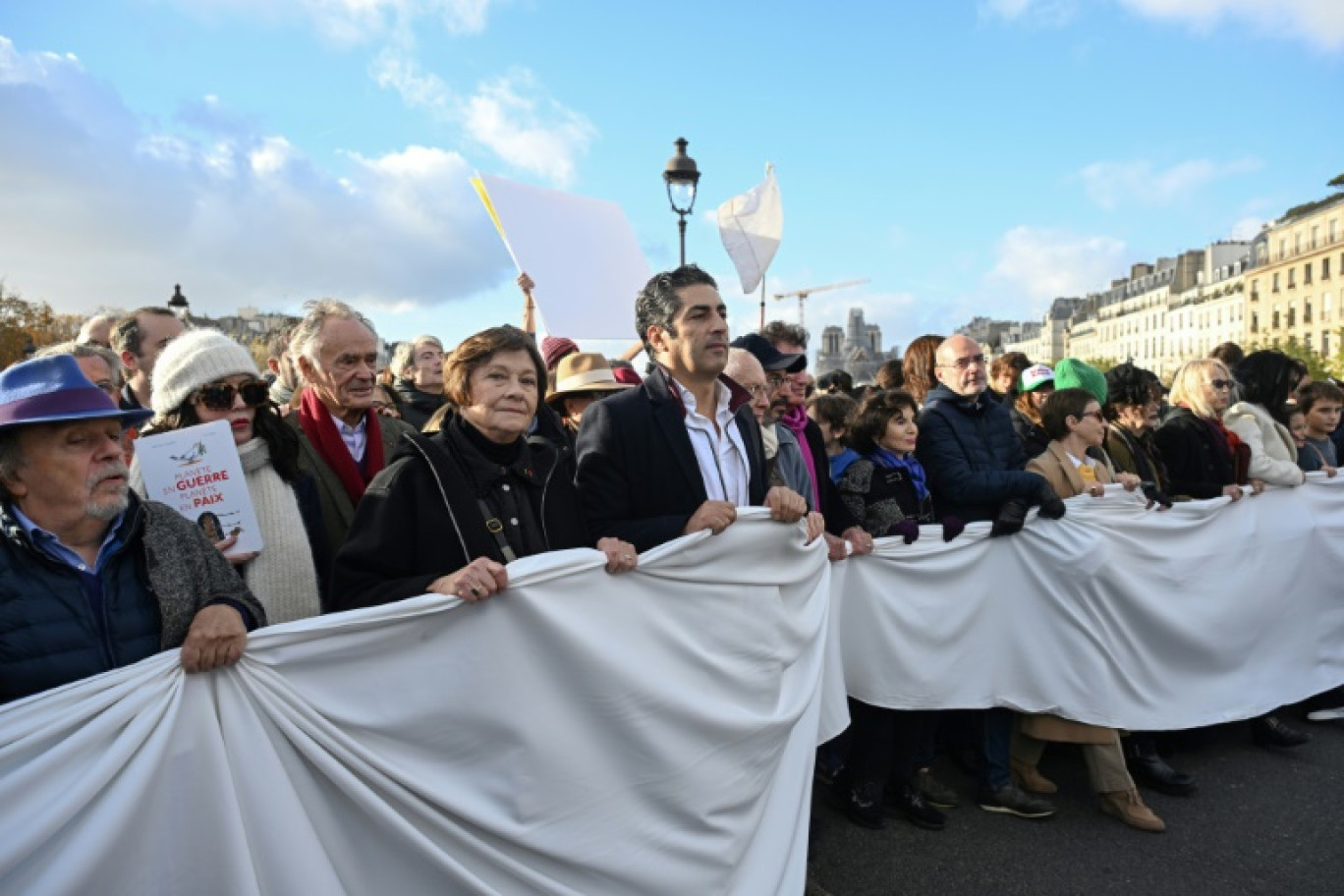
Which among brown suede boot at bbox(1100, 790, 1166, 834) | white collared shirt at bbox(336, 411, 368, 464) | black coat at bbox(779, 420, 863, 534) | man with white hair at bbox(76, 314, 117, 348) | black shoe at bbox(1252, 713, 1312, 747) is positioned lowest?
black shoe at bbox(1252, 713, 1312, 747)

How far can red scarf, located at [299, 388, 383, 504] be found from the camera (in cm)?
329

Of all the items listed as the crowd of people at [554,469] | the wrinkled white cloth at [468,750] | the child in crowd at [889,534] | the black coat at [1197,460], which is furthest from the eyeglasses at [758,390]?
the black coat at [1197,460]

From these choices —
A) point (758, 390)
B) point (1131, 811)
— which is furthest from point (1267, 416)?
point (758, 390)

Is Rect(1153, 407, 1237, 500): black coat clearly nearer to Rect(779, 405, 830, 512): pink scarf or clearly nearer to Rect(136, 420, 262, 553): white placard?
Rect(779, 405, 830, 512): pink scarf

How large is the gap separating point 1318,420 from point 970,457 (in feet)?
12.4

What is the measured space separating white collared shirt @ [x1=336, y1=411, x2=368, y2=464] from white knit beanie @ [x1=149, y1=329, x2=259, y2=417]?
1.50 feet

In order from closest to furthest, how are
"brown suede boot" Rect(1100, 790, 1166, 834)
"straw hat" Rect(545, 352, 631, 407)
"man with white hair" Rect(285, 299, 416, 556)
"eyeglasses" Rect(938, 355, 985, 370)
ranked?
"man with white hair" Rect(285, 299, 416, 556) → "brown suede boot" Rect(1100, 790, 1166, 834) → "eyeglasses" Rect(938, 355, 985, 370) → "straw hat" Rect(545, 352, 631, 407)

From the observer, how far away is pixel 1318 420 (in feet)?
22.0

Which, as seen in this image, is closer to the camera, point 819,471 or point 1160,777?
point 819,471

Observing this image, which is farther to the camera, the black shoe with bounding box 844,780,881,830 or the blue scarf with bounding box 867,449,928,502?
the blue scarf with bounding box 867,449,928,502

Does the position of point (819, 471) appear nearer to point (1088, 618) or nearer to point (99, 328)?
point (1088, 618)

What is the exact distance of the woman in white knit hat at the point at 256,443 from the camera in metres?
2.82

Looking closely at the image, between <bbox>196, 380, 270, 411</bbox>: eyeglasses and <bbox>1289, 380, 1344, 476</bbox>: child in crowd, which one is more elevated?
<bbox>196, 380, 270, 411</bbox>: eyeglasses

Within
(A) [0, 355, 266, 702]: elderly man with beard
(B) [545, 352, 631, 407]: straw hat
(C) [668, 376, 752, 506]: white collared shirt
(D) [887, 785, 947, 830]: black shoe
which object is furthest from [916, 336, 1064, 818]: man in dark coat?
(A) [0, 355, 266, 702]: elderly man with beard
